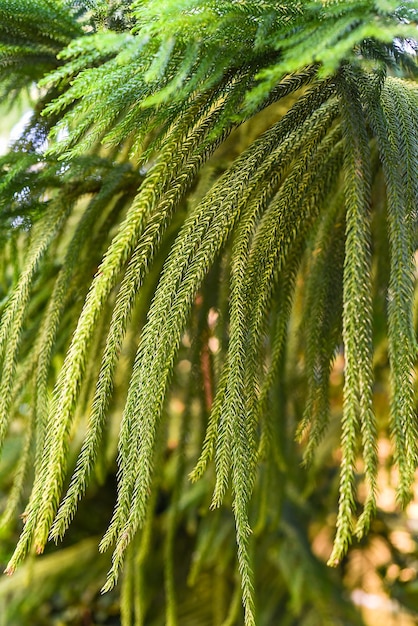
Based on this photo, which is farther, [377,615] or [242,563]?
[377,615]

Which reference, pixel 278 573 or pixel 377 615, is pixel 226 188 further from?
pixel 377 615

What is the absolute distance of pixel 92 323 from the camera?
0.39 meters

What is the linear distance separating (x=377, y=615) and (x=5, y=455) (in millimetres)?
1275

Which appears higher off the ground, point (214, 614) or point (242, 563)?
point (242, 563)

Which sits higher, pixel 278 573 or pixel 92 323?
pixel 92 323

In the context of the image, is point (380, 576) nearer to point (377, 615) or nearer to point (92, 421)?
point (377, 615)

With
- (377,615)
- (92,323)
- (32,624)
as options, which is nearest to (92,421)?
(92,323)

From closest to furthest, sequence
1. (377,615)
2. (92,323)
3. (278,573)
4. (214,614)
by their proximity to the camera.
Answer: (92,323), (214,614), (278,573), (377,615)

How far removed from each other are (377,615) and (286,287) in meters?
1.65

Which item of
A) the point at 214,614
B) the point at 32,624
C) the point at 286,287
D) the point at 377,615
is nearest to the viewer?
the point at 286,287

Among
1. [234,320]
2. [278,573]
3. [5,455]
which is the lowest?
[278,573]

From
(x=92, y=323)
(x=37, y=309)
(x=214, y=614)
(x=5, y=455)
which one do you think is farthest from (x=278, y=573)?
(x=92, y=323)

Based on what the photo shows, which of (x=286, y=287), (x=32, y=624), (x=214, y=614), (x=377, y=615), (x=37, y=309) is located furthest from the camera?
(x=377, y=615)

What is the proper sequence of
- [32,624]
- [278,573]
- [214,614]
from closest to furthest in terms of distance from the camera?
1. [214,614]
2. [278,573]
3. [32,624]
